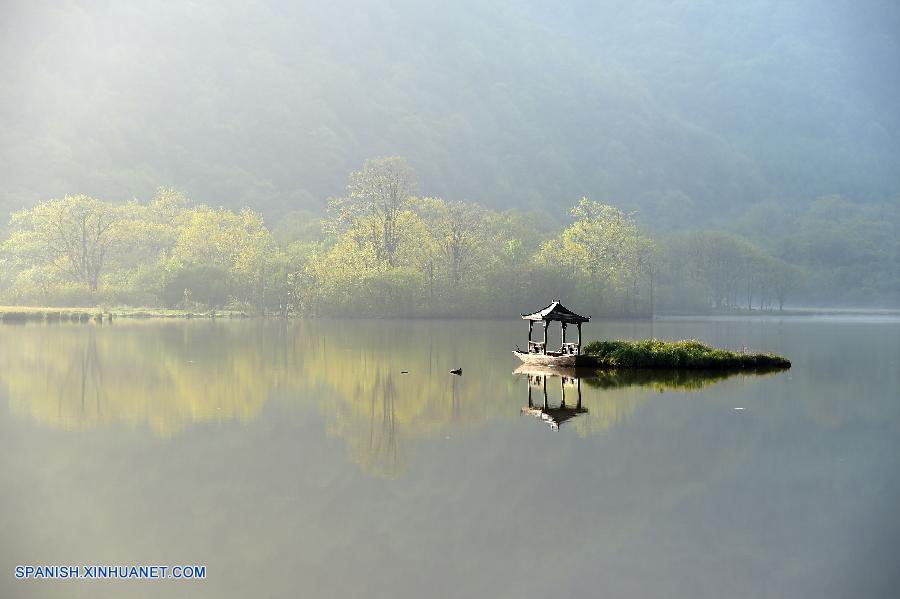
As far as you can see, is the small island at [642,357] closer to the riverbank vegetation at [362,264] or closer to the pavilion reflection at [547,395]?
the pavilion reflection at [547,395]

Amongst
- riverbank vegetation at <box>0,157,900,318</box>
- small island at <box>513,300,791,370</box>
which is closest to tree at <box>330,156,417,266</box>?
riverbank vegetation at <box>0,157,900,318</box>

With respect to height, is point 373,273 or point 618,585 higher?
point 373,273

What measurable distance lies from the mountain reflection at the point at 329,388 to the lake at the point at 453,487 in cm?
23

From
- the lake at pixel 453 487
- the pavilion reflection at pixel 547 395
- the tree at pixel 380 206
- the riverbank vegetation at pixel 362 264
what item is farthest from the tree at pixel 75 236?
the lake at pixel 453 487

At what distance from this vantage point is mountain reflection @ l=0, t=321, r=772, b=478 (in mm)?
29750

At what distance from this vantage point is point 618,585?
50.6ft

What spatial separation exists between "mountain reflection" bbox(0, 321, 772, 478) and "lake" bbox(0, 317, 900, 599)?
9.0 inches

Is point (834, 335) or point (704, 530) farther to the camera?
point (834, 335)

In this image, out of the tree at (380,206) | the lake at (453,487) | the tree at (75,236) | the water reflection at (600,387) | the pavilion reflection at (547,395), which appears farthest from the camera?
the tree at (75,236)

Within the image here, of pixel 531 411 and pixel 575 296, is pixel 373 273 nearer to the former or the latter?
pixel 575 296

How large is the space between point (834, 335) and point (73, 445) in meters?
75.0

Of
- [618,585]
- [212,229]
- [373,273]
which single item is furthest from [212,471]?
[212,229]

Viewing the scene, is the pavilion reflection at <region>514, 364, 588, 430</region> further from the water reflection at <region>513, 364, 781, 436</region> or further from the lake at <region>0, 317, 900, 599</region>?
the lake at <region>0, 317, 900, 599</region>

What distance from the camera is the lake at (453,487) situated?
16.0 meters
